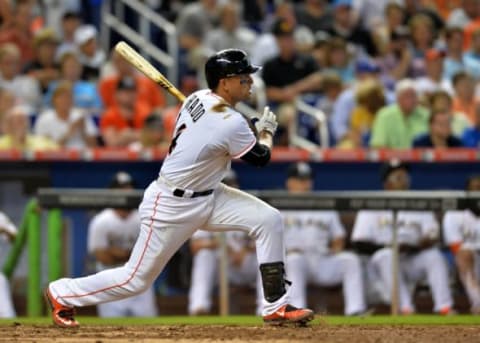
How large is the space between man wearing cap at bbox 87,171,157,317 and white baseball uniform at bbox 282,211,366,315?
4.02 feet

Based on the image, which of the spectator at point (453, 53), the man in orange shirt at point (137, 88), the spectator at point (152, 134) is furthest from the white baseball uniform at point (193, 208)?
the spectator at point (453, 53)

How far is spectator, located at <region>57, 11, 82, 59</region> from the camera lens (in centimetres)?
1351

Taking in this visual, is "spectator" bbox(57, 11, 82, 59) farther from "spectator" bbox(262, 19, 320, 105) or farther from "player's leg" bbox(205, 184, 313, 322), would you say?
"player's leg" bbox(205, 184, 313, 322)

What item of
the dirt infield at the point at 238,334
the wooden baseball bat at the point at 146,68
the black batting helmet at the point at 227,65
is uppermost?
the wooden baseball bat at the point at 146,68

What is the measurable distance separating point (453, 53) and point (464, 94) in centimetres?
122

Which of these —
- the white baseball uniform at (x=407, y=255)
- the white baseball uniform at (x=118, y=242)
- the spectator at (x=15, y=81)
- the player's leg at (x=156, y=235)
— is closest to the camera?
the player's leg at (x=156, y=235)

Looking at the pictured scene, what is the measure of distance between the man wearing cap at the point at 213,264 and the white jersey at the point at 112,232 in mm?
528

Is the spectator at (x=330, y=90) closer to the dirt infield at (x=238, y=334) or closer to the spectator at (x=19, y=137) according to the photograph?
the spectator at (x=19, y=137)

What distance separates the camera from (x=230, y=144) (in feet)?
24.1

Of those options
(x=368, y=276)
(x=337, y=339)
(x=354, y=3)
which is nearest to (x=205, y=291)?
(x=368, y=276)

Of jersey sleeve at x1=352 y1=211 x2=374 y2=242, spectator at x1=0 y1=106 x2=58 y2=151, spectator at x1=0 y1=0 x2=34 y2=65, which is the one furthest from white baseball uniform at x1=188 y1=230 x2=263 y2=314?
spectator at x1=0 y1=0 x2=34 y2=65

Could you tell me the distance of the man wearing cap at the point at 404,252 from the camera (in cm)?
1059

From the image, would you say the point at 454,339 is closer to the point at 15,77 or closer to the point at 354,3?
the point at 15,77

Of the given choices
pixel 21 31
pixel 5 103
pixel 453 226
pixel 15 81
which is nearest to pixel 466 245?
pixel 453 226
